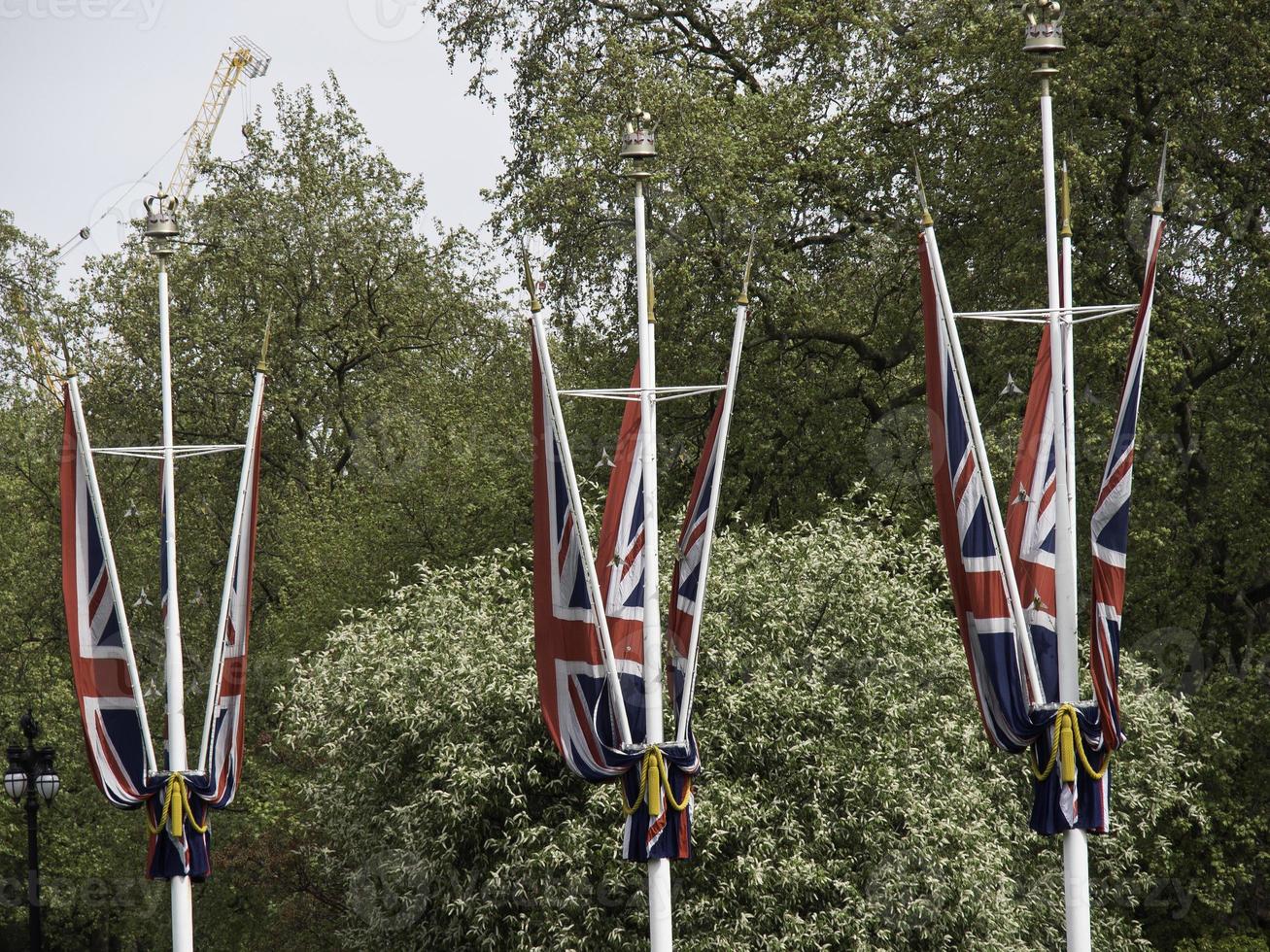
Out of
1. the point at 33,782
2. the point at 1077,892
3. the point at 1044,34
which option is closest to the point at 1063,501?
the point at 1077,892

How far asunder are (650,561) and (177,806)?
15.1 ft

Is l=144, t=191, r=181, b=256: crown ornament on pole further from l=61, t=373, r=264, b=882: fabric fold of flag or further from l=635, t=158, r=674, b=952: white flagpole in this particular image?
l=635, t=158, r=674, b=952: white flagpole

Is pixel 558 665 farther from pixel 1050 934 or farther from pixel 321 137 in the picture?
pixel 321 137

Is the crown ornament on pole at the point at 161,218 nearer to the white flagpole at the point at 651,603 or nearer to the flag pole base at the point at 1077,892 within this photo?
the white flagpole at the point at 651,603

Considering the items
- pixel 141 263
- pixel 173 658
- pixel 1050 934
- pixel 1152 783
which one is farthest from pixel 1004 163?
pixel 141 263

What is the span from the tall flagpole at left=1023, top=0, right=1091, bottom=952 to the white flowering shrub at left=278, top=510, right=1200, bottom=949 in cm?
448

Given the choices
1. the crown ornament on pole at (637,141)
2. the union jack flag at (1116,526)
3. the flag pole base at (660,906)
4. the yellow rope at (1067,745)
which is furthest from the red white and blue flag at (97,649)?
the union jack flag at (1116,526)

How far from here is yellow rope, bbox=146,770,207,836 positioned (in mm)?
14516

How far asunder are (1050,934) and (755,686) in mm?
4462

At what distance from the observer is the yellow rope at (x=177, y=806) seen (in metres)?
14.5

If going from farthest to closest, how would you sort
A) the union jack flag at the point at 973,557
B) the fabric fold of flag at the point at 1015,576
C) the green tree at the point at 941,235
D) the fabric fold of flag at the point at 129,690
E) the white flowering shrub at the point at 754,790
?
the green tree at the point at 941,235 < the white flowering shrub at the point at 754,790 < the fabric fold of flag at the point at 129,690 < the union jack flag at the point at 973,557 < the fabric fold of flag at the point at 1015,576

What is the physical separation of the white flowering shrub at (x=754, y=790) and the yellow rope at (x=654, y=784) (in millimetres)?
3652

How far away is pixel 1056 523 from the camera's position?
41.7ft

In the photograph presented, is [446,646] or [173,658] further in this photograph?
[446,646]
